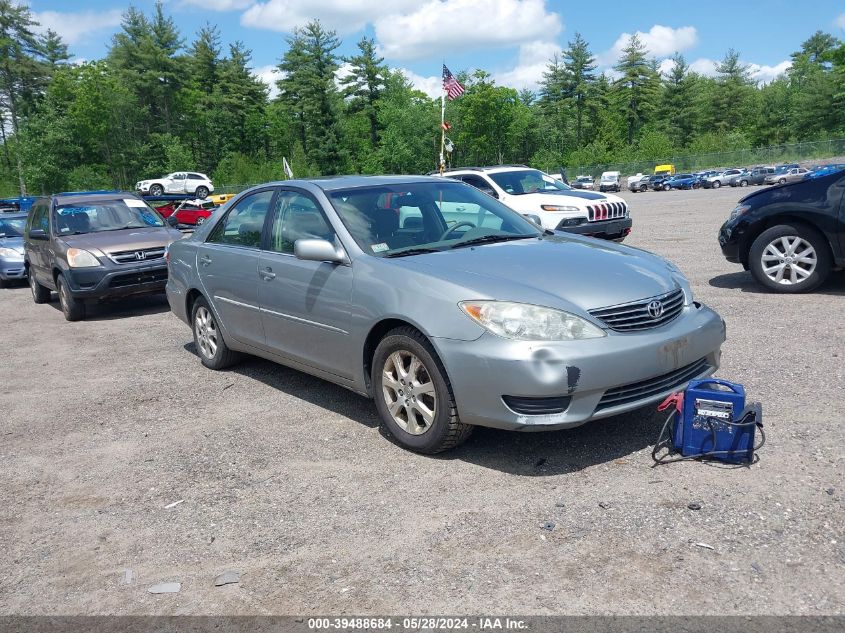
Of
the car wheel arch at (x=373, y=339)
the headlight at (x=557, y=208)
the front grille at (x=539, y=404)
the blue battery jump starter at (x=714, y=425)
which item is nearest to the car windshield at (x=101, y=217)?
the headlight at (x=557, y=208)

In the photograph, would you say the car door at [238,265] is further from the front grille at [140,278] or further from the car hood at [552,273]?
the front grille at [140,278]

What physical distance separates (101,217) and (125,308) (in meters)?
1.40

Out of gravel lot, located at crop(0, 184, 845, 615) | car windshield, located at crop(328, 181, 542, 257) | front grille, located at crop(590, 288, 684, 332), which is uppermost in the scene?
car windshield, located at crop(328, 181, 542, 257)

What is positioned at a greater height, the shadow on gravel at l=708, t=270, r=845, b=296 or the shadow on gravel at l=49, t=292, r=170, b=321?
the shadow on gravel at l=708, t=270, r=845, b=296

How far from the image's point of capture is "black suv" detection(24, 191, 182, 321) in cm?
1004

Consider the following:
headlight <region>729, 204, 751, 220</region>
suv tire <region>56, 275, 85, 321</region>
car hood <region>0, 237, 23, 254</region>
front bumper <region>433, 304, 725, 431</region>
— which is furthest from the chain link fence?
front bumper <region>433, 304, 725, 431</region>

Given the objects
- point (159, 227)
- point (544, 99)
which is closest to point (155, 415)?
point (159, 227)

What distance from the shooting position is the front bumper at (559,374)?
3.79 metres

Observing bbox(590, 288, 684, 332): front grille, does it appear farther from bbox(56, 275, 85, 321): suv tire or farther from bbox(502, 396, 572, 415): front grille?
bbox(56, 275, 85, 321): suv tire

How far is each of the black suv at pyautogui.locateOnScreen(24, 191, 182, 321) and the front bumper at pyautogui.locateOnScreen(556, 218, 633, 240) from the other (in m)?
6.38

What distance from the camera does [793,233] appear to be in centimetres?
820

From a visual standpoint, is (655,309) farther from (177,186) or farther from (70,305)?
(177,186)

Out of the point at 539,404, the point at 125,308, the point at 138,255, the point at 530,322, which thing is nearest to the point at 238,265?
the point at 530,322

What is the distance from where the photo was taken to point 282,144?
8175 centimetres
